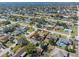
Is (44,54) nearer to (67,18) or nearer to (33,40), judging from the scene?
(33,40)

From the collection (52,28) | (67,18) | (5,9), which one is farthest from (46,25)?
(5,9)

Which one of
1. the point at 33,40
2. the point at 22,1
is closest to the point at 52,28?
the point at 33,40

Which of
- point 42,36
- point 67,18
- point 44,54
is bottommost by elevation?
point 44,54

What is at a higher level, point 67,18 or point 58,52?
point 67,18

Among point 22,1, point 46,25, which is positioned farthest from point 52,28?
point 22,1

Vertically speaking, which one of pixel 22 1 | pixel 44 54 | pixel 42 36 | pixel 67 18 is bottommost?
pixel 44 54

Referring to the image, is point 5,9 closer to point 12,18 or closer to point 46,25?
point 12,18

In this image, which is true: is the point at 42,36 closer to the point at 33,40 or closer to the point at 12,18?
the point at 33,40

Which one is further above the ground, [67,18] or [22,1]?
[22,1]
